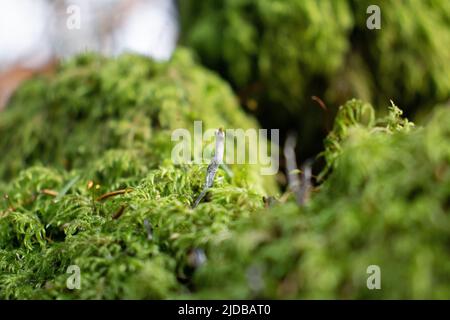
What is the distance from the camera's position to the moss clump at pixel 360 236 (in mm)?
590

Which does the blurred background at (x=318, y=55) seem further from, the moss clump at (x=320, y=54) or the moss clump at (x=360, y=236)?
the moss clump at (x=360, y=236)

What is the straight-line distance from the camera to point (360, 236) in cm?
62

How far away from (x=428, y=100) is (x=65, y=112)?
5.45 ft

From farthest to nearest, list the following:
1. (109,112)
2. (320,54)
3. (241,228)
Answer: (320,54) < (109,112) < (241,228)

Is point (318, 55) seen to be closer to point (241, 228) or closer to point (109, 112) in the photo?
point (109, 112)

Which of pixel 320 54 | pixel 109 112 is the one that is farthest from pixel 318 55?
pixel 109 112

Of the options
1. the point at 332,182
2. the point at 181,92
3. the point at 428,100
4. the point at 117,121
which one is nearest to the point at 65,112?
the point at 117,121

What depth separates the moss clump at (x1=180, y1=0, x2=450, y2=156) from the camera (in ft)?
A: 7.43

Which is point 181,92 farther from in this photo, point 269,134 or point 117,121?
point 269,134

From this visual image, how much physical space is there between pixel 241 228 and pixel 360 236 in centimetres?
18

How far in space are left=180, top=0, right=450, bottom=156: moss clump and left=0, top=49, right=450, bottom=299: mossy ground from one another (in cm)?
98

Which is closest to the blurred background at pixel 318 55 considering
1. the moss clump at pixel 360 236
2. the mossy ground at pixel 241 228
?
the mossy ground at pixel 241 228

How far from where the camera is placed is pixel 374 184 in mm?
651

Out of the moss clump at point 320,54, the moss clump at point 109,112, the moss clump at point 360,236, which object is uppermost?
the moss clump at point 320,54
